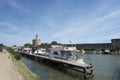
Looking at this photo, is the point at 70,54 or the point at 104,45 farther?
the point at 104,45

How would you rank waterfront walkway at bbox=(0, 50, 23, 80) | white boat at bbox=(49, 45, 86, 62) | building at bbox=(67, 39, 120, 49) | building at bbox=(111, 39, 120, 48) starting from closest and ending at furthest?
waterfront walkway at bbox=(0, 50, 23, 80), white boat at bbox=(49, 45, 86, 62), building at bbox=(111, 39, 120, 48), building at bbox=(67, 39, 120, 49)

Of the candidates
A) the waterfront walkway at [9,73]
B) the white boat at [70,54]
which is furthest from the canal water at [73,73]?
the white boat at [70,54]

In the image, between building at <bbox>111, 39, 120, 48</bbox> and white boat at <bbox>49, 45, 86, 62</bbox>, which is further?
building at <bbox>111, 39, 120, 48</bbox>

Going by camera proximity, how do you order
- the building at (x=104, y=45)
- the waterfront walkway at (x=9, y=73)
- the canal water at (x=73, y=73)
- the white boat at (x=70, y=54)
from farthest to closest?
1. the building at (x=104, y=45)
2. the white boat at (x=70, y=54)
3. the canal water at (x=73, y=73)
4. the waterfront walkway at (x=9, y=73)

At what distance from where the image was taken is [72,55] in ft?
129

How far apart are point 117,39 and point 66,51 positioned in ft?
Result: 284

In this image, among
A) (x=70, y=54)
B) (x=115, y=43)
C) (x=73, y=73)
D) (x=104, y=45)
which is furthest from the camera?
(x=104, y=45)

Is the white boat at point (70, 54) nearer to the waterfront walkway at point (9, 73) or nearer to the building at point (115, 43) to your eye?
the waterfront walkway at point (9, 73)

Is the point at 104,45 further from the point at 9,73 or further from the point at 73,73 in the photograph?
the point at 9,73

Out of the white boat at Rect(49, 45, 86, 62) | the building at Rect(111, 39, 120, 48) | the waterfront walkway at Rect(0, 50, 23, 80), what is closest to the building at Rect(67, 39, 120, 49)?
the building at Rect(111, 39, 120, 48)

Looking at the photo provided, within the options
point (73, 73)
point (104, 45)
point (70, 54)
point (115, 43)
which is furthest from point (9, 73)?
point (104, 45)

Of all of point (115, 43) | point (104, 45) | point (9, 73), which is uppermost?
point (115, 43)

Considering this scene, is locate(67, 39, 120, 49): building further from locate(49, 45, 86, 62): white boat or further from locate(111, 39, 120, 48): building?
locate(49, 45, 86, 62): white boat

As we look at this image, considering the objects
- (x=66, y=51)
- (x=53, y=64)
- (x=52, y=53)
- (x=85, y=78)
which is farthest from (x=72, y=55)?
(x=85, y=78)
